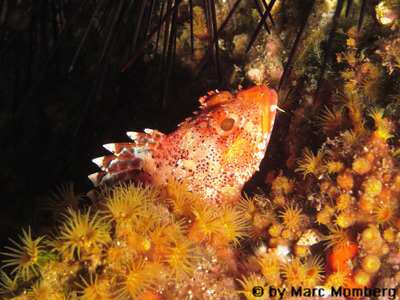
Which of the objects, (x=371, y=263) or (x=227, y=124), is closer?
(x=371, y=263)

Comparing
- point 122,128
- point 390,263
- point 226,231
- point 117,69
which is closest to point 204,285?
point 226,231

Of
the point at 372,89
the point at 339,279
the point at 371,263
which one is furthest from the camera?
the point at 372,89

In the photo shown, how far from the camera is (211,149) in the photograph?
317 centimetres

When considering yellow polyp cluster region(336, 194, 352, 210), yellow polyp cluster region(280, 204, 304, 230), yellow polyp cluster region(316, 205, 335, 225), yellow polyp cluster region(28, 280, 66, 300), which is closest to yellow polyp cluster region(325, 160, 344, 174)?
yellow polyp cluster region(336, 194, 352, 210)

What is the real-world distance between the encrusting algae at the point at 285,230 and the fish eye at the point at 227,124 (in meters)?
0.87

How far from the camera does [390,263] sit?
6.96 ft

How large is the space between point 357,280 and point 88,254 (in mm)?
2460

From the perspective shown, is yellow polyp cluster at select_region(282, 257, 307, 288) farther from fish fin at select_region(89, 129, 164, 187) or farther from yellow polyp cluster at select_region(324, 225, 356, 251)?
fish fin at select_region(89, 129, 164, 187)

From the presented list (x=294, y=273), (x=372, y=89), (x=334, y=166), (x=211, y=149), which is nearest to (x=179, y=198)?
(x=211, y=149)

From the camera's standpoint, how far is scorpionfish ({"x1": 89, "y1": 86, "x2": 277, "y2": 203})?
119 inches

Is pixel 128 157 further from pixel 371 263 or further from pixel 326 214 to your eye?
pixel 371 263

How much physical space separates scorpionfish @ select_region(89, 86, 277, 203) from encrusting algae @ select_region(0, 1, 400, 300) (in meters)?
0.47

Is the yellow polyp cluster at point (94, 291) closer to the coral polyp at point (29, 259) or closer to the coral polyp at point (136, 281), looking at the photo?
the coral polyp at point (136, 281)

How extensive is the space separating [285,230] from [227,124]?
143cm
